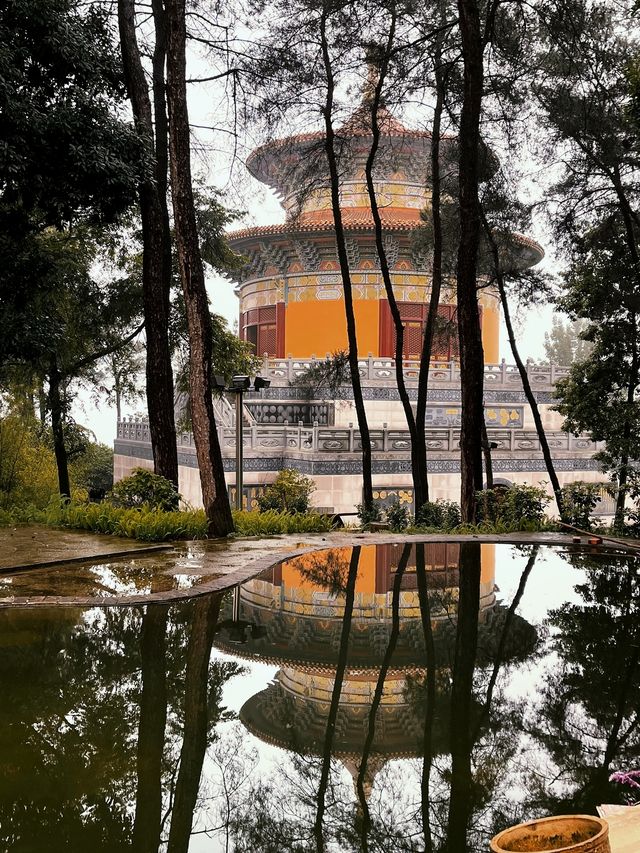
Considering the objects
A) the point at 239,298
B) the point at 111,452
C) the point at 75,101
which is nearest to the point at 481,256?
the point at 75,101

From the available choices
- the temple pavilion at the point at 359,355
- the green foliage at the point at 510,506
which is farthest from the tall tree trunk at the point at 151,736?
the temple pavilion at the point at 359,355

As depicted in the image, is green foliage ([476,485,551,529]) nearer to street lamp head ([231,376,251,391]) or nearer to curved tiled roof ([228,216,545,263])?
street lamp head ([231,376,251,391])

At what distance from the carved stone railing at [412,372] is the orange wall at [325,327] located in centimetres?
286

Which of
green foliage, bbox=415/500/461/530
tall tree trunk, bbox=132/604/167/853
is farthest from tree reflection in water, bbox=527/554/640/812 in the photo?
green foliage, bbox=415/500/461/530

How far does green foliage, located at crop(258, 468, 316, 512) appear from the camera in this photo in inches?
627

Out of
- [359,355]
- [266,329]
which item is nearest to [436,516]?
[359,355]

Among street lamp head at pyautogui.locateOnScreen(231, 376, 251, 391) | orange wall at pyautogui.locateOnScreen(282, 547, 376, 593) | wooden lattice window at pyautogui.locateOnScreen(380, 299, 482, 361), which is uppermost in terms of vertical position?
wooden lattice window at pyautogui.locateOnScreen(380, 299, 482, 361)

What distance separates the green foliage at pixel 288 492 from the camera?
15922mm

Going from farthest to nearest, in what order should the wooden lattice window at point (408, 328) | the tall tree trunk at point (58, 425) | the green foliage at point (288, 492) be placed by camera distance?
the wooden lattice window at point (408, 328) < the green foliage at point (288, 492) < the tall tree trunk at point (58, 425)

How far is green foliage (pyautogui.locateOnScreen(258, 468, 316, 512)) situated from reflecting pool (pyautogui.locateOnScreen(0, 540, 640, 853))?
8.99 m

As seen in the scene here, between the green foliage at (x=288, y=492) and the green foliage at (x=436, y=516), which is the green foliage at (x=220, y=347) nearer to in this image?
the green foliage at (x=288, y=492)

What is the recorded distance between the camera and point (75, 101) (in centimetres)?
958

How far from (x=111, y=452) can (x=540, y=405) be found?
597 inches

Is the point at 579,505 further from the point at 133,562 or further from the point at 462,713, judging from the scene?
the point at 462,713
